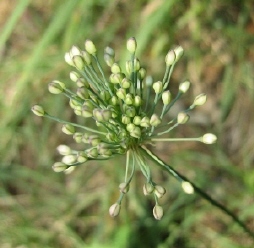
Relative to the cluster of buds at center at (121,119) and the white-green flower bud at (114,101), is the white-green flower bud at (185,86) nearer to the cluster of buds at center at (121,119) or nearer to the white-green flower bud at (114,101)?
the cluster of buds at center at (121,119)

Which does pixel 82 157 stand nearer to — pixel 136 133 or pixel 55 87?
pixel 136 133

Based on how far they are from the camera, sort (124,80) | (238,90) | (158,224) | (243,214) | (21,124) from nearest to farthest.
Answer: (124,80) → (243,214) → (158,224) → (238,90) → (21,124)

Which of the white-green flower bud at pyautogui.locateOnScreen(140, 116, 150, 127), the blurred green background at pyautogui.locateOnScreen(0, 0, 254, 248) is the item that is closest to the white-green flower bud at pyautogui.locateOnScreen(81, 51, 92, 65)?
the white-green flower bud at pyautogui.locateOnScreen(140, 116, 150, 127)

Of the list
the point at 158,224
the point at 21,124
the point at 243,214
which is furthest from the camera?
the point at 21,124

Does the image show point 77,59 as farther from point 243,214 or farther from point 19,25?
point 19,25

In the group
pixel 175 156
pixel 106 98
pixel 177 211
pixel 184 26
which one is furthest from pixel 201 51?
pixel 106 98

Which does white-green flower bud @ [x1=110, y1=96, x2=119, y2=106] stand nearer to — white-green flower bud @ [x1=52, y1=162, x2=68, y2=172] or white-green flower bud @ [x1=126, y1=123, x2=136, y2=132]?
white-green flower bud @ [x1=126, y1=123, x2=136, y2=132]

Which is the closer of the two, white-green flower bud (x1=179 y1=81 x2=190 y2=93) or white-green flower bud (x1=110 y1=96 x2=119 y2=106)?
white-green flower bud (x1=110 y1=96 x2=119 y2=106)

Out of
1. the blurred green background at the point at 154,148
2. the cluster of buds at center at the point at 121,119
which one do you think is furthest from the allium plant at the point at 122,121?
the blurred green background at the point at 154,148

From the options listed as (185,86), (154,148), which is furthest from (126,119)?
(154,148)
